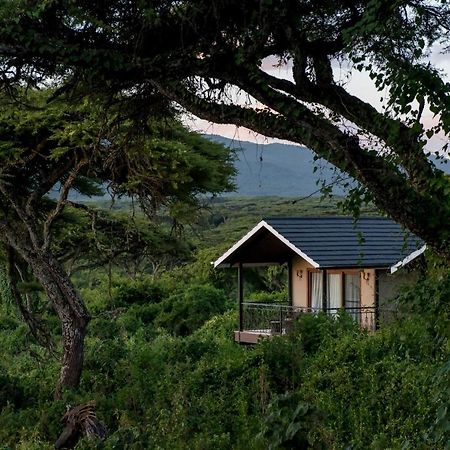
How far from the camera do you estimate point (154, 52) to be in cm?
915

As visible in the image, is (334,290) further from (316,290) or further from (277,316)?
(277,316)

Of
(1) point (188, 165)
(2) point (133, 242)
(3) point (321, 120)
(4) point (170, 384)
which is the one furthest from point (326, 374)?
(2) point (133, 242)

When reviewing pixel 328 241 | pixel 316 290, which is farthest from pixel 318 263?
pixel 316 290

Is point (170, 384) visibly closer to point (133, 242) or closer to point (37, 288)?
point (37, 288)

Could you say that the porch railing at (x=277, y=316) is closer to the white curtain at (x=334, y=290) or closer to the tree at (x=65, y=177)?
the white curtain at (x=334, y=290)

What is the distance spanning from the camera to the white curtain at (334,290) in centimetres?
2628

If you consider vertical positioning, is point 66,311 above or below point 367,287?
below

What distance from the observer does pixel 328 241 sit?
82.0 feet

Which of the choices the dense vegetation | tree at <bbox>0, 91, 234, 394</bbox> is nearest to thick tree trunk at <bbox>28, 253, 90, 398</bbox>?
tree at <bbox>0, 91, 234, 394</bbox>

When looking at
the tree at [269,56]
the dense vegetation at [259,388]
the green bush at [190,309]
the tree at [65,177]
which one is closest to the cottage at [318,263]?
the dense vegetation at [259,388]

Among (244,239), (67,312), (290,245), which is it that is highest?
(244,239)

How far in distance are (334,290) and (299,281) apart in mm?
1194

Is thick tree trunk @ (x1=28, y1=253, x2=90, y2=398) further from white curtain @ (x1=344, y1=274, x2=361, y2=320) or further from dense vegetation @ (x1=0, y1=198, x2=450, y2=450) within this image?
white curtain @ (x1=344, y1=274, x2=361, y2=320)

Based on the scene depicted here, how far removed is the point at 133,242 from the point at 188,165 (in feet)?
29.8
